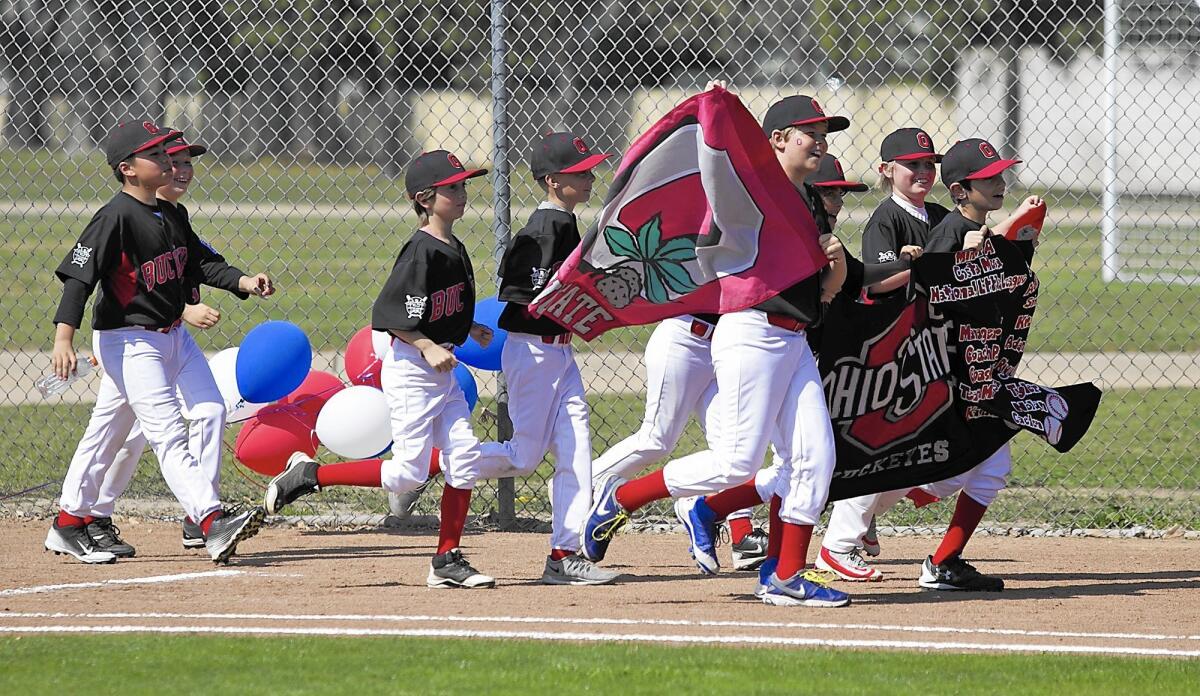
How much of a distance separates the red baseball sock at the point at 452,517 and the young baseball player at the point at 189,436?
1.22 metres

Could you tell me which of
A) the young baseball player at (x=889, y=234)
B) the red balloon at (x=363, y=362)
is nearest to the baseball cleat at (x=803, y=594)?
the young baseball player at (x=889, y=234)

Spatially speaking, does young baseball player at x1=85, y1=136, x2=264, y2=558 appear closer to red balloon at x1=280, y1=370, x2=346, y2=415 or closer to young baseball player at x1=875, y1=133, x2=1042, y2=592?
red balloon at x1=280, y1=370, x2=346, y2=415

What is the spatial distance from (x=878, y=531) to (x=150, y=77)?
30493 mm

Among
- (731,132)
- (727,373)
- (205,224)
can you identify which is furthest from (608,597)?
(205,224)

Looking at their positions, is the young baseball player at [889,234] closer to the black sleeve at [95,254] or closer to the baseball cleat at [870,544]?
the baseball cleat at [870,544]

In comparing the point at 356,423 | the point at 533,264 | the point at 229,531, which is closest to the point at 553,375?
the point at 533,264

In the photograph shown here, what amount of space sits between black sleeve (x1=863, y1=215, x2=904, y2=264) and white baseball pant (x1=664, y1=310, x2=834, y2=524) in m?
0.81

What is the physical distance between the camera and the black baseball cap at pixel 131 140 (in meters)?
6.80

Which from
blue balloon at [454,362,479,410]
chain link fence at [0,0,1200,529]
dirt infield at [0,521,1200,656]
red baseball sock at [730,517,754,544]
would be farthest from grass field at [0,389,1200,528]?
red baseball sock at [730,517,754,544]

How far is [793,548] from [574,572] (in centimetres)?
101

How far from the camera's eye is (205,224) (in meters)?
25.1

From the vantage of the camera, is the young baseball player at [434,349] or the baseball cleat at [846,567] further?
the baseball cleat at [846,567]

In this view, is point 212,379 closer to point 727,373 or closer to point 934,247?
point 727,373

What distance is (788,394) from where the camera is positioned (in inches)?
223
